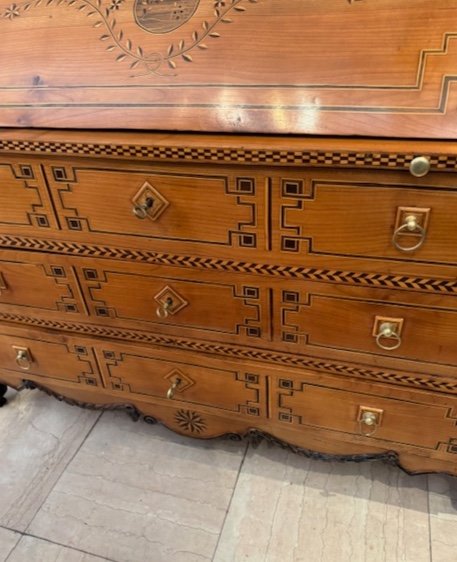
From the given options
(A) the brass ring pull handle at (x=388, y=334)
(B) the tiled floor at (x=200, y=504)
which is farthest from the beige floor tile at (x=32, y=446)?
(A) the brass ring pull handle at (x=388, y=334)

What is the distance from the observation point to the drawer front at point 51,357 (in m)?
1.19

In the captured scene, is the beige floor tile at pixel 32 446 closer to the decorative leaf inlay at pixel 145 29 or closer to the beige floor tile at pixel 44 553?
the beige floor tile at pixel 44 553

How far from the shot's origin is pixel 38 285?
1081 millimetres

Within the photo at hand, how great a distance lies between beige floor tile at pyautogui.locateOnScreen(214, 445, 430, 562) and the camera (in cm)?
110

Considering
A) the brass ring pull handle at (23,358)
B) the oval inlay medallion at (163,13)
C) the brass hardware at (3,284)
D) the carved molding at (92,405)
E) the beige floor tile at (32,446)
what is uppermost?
the oval inlay medallion at (163,13)

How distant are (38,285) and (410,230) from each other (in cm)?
85

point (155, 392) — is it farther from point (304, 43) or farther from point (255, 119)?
point (304, 43)

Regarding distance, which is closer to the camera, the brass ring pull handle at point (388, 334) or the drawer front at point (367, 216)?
the drawer front at point (367, 216)

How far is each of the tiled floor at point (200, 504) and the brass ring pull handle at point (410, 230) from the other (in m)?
0.81

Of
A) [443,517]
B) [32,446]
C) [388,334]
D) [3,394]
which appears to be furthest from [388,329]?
[3,394]

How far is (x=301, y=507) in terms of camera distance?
3.93 feet

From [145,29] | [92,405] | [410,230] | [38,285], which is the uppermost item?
[145,29]

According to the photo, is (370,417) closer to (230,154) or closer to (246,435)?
(246,435)

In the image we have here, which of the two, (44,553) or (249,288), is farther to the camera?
(44,553)
